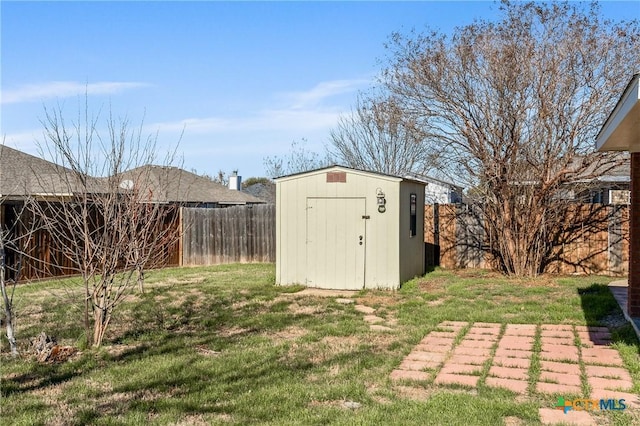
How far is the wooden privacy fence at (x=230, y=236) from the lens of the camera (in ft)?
48.3

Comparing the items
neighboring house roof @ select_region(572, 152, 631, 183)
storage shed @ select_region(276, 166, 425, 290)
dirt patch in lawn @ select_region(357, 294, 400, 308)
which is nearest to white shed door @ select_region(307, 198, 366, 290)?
storage shed @ select_region(276, 166, 425, 290)

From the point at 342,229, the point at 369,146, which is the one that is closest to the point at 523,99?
the point at 342,229

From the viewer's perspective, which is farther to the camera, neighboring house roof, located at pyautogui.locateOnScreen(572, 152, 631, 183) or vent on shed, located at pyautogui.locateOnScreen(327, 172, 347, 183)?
neighboring house roof, located at pyautogui.locateOnScreen(572, 152, 631, 183)

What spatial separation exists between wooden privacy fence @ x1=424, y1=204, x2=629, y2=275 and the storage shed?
10.0 ft

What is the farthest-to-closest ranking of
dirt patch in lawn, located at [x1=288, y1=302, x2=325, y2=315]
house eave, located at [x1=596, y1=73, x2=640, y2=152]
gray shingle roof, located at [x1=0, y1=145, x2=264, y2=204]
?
1. dirt patch in lawn, located at [x1=288, y1=302, x2=325, y2=315]
2. gray shingle roof, located at [x1=0, y1=145, x2=264, y2=204]
3. house eave, located at [x1=596, y1=73, x2=640, y2=152]

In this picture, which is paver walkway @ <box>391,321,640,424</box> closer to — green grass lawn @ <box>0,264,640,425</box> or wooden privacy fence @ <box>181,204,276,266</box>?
green grass lawn @ <box>0,264,640,425</box>

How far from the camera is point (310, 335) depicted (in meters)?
6.07

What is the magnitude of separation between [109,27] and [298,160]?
2000cm

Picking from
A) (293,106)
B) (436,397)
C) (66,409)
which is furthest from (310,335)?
(293,106)

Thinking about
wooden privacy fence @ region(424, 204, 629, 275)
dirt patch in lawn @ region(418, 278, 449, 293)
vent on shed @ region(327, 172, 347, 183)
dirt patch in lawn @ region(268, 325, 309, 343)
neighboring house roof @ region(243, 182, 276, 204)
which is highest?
neighboring house roof @ region(243, 182, 276, 204)

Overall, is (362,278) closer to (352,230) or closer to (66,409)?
(352,230)

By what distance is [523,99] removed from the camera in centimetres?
1061

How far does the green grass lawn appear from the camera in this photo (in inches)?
144

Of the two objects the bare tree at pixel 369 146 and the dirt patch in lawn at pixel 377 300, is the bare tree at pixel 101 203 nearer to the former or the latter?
the dirt patch in lawn at pixel 377 300
